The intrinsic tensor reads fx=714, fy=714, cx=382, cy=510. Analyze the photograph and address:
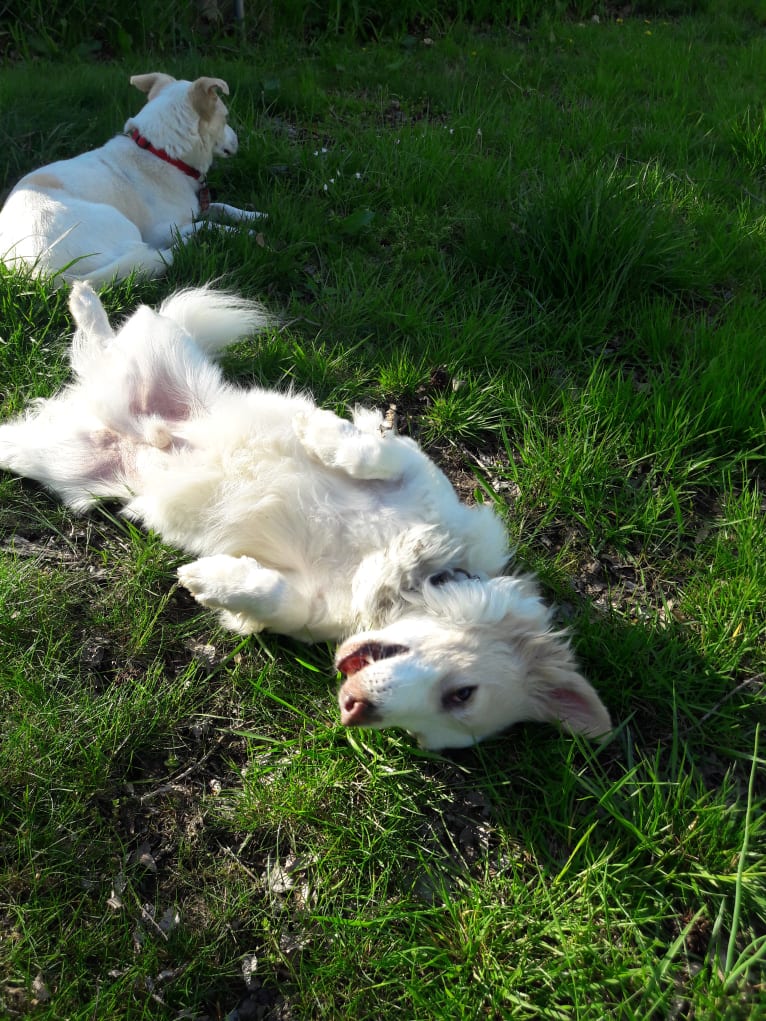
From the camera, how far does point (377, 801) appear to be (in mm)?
2115

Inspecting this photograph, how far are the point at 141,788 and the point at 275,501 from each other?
953mm

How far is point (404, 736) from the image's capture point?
7.23 feet

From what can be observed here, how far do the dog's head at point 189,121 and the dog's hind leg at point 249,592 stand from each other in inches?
117

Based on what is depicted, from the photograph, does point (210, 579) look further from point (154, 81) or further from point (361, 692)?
point (154, 81)

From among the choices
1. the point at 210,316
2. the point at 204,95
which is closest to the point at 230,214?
the point at 204,95

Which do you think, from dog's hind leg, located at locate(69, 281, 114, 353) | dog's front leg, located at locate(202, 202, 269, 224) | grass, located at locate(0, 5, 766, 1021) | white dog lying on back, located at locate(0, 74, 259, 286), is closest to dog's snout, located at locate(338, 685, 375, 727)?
grass, located at locate(0, 5, 766, 1021)

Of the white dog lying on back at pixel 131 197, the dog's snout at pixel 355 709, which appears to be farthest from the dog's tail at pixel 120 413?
the dog's snout at pixel 355 709

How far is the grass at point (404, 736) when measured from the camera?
1828 mm

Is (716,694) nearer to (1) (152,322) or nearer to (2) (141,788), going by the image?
(2) (141,788)

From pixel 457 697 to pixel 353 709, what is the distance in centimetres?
32

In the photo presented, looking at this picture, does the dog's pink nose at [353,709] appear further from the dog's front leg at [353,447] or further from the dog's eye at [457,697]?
the dog's front leg at [353,447]

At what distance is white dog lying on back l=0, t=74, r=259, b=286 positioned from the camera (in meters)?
3.30

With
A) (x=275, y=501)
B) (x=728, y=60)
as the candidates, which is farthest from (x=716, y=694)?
(x=728, y=60)

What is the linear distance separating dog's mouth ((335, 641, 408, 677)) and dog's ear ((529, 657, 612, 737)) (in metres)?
0.44
